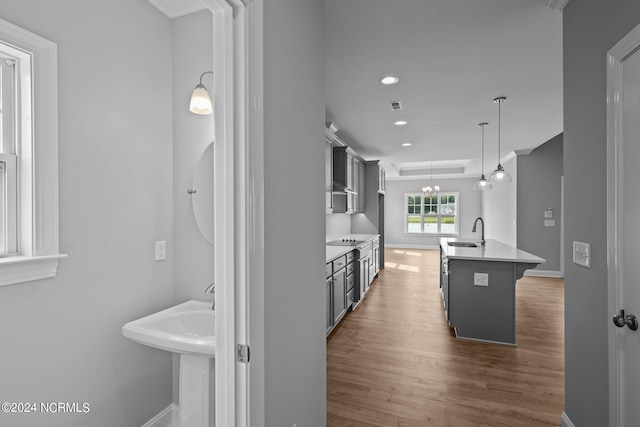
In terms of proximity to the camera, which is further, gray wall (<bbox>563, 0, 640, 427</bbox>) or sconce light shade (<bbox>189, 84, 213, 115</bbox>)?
sconce light shade (<bbox>189, 84, 213, 115</bbox>)

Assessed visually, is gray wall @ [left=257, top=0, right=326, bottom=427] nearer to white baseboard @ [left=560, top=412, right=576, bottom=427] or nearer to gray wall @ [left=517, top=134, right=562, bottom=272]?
white baseboard @ [left=560, top=412, right=576, bottom=427]

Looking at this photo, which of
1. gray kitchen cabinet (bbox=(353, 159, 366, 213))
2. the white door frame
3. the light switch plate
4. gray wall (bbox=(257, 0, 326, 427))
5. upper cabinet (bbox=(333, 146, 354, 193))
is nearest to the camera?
the white door frame

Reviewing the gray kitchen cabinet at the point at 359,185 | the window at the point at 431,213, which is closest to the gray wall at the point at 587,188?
the gray kitchen cabinet at the point at 359,185

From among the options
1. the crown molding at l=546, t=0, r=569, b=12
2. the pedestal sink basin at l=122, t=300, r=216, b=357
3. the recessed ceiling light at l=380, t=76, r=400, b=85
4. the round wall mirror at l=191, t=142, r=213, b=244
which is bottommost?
the pedestal sink basin at l=122, t=300, r=216, b=357

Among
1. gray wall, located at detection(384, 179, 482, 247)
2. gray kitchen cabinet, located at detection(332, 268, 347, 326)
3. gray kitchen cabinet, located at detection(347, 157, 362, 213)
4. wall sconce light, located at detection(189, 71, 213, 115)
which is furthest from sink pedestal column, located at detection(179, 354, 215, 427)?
gray wall, located at detection(384, 179, 482, 247)

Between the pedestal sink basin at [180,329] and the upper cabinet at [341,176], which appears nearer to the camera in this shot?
the pedestal sink basin at [180,329]

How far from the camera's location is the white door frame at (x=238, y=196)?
944 mm

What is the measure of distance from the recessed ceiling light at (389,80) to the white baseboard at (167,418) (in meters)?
3.11

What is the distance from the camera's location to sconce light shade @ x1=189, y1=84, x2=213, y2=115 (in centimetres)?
170

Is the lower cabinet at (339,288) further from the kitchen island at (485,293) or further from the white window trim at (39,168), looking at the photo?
the white window trim at (39,168)

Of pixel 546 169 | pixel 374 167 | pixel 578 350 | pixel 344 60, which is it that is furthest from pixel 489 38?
pixel 546 169

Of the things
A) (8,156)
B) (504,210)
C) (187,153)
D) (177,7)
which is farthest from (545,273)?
(8,156)

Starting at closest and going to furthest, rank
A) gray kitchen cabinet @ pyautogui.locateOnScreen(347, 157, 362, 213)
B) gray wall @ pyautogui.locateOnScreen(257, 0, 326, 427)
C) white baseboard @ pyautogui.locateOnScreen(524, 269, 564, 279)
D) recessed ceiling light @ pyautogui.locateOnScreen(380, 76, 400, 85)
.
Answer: gray wall @ pyautogui.locateOnScreen(257, 0, 326, 427) → recessed ceiling light @ pyautogui.locateOnScreen(380, 76, 400, 85) → gray kitchen cabinet @ pyautogui.locateOnScreen(347, 157, 362, 213) → white baseboard @ pyautogui.locateOnScreen(524, 269, 564, 279)

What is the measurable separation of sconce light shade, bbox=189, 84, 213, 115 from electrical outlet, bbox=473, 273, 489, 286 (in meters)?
3.07
